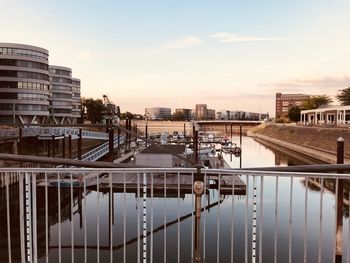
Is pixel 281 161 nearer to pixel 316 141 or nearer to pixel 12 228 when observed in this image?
pixel 316 141

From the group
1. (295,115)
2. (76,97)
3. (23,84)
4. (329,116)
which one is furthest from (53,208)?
(295,115)

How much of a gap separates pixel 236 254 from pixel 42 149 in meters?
36.5

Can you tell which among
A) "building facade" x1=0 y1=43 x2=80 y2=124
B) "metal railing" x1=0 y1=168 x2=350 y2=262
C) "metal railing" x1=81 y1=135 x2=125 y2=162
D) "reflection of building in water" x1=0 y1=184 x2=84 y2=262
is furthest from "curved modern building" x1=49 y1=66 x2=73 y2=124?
"metal railing" x1=0 y1=168 x2=350 y2=262

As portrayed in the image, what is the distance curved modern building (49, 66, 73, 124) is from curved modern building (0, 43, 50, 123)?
15.1 meters

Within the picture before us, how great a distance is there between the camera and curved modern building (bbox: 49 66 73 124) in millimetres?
85375

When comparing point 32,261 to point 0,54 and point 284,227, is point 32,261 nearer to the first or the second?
point 284,227

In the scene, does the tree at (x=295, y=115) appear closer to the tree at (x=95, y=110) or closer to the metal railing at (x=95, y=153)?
the tree at (x=95, y=110)

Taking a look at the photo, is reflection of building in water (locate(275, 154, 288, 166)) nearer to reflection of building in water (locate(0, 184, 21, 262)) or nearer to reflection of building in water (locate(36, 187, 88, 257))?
reflection of building in water (locate(36, 187, 88, 257))

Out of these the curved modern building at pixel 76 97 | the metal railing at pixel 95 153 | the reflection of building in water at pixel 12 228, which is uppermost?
the curved modern building at pixel 76 97

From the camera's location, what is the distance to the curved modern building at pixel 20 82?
65438mm

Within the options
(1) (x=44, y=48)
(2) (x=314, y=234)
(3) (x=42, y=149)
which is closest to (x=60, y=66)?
(1) (x=44, y=48)

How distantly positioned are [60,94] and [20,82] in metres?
20.8

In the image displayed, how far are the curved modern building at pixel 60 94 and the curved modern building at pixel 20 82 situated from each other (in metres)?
15.1

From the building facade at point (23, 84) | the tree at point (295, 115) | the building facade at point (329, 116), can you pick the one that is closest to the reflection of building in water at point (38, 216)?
the building facade at point (23, 84)
